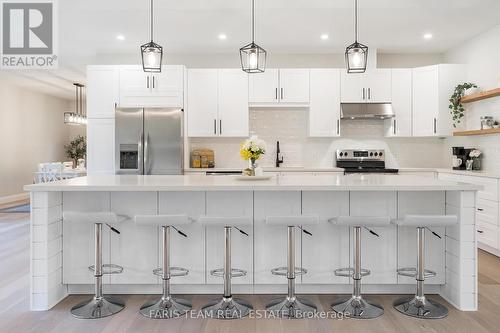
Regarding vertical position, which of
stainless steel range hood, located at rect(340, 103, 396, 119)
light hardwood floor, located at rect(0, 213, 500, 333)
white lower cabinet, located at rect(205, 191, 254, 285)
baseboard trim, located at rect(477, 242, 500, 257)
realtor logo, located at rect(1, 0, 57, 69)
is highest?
realtor logo, located at rect(1, 0, 57, 69)

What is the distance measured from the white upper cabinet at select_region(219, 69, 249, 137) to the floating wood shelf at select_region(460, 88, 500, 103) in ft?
9.77

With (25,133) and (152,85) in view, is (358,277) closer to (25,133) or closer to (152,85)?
(152,85)

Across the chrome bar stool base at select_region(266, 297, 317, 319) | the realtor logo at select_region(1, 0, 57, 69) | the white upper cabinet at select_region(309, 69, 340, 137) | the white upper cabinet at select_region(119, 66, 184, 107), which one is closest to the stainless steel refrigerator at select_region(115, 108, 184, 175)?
the white upper cabinet at select_region(119, 66, 184, 107)

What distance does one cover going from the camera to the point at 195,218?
3.21 m

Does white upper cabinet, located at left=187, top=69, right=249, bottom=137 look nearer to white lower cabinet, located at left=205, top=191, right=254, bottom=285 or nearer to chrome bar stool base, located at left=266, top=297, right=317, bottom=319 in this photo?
white lower cabinet, located at left=205, top=191, right=254, bottom=285

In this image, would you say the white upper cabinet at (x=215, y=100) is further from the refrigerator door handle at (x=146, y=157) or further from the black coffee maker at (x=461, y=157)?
the black coffee maker at (x=461, y=157)

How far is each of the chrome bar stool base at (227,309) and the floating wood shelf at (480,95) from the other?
3.97m

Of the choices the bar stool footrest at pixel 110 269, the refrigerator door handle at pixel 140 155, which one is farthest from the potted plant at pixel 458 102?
the bar stool footrest at pixel 110 269

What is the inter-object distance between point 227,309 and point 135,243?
3.05 feet

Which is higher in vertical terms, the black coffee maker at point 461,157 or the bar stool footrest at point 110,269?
the black coffee maker at point 461,157

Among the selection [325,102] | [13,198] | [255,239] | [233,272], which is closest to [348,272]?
[255,239]

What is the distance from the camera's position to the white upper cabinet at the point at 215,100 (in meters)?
5.73

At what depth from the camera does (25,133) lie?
9766 mm

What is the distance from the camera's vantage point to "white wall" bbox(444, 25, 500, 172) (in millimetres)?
5031
